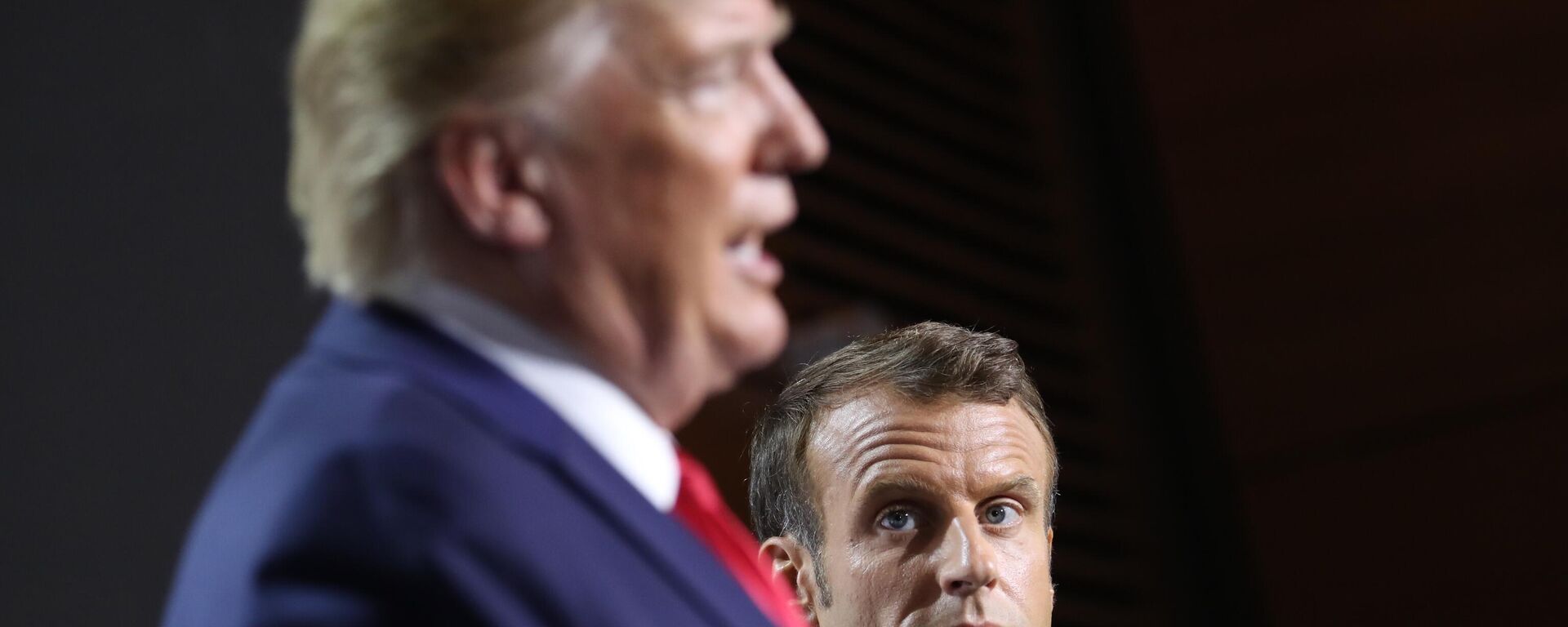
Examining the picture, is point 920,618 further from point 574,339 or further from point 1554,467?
point 1554,467

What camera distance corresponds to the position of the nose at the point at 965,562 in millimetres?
1697

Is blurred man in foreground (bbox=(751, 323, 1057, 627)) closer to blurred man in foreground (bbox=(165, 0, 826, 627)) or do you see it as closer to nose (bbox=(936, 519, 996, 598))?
nose (bbox=(936, 519, 996, 598))

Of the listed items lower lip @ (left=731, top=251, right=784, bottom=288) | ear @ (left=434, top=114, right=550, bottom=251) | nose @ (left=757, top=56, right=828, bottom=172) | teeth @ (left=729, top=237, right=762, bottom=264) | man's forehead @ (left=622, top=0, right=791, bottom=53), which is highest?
man's forehead @ (left=622, top=0, right=791, bottom=53)

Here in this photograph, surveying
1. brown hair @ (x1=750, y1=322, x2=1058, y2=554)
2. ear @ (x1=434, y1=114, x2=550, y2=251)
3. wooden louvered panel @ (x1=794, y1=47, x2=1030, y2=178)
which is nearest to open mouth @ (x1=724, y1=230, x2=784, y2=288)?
ear @ (x1=434, y1=114, x2=550, y2=251)

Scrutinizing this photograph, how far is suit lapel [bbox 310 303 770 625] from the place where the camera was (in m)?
0.83

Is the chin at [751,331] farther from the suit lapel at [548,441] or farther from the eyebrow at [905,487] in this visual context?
the eyebrow at [905,487]

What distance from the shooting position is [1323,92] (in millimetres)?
3945

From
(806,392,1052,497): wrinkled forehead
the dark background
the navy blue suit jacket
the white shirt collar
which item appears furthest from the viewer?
the dark background

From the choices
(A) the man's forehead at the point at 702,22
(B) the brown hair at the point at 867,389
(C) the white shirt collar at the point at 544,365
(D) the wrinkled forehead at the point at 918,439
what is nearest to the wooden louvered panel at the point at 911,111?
(B) the brown hair at the point at 867,389

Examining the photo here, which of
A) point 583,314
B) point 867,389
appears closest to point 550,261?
point 583,314

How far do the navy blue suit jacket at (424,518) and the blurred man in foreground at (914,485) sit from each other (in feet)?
2.93

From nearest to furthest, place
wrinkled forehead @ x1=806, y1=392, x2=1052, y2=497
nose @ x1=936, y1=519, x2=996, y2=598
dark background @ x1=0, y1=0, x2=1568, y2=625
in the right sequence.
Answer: nose @ x1=936, y1=519, x2=996, y2=598
wrinkled forehead @ x1=806, y1=392, x2=1052, y2=497
dark background @ x1=0, y1=0, x2=1568, y2=625

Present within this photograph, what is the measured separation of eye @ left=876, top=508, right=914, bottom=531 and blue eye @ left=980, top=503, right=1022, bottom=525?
0.08 metres

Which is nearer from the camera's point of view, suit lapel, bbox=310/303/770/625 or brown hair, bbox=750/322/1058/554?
suit lapel, bbox=310/303/770/625
